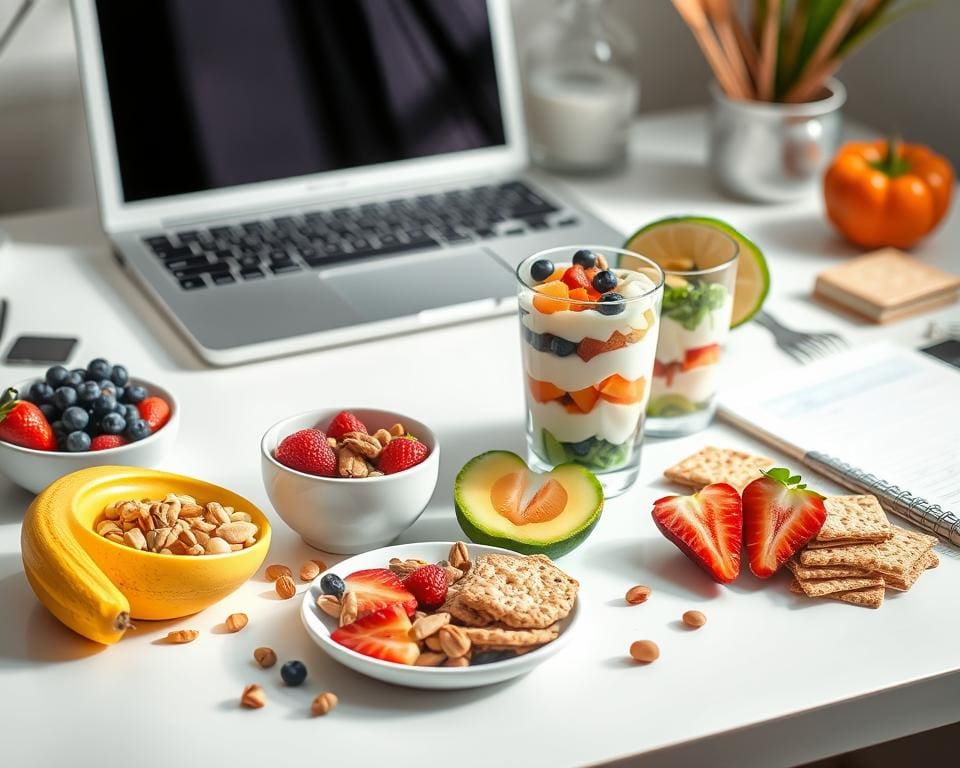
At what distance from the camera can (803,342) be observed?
1233 millimetres

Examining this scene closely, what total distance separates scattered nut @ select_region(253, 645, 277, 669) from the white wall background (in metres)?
1.03

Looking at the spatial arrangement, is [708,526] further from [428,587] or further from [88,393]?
[88,393]

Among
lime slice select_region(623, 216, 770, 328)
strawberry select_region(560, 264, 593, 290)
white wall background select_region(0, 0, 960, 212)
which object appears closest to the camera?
strawberry select_region(560, 264, 593, 290)

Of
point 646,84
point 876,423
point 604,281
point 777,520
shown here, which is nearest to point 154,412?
point 604,281

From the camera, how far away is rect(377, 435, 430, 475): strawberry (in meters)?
0.89

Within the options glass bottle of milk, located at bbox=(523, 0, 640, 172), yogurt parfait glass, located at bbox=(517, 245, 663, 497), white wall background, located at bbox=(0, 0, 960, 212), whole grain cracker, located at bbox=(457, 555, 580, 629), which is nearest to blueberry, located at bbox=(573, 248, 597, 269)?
yogurt parfait glass, located at bbox=(517, 245, 663, 497)

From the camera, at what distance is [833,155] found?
1583 mm

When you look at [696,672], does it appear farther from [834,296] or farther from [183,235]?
[183,235]

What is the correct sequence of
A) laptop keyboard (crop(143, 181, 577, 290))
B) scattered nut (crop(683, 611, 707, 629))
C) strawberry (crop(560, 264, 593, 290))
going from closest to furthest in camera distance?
scattered nut (crop(683, 611, 707, 629)) < strawberry (crop(560, 264, 593, 290)) < laptop keyboard (crop(143, 181, 577, 290))

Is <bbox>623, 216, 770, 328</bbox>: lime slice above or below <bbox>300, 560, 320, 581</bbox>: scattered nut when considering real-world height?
above

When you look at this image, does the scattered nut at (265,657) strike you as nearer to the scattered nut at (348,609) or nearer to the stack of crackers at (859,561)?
the scattered nut at (348,609)

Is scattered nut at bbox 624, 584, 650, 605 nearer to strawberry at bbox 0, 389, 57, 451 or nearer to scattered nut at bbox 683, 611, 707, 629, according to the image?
scattered nut at bbox 683, 611, 707, 629

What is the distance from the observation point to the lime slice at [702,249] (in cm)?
109

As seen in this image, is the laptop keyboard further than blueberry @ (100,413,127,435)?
Yes
